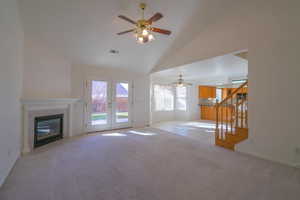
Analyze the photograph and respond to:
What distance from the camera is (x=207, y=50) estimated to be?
13.0 ft

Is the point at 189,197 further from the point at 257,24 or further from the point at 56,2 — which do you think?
the point at 56,2

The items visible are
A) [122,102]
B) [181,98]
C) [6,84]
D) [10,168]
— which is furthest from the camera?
[181,98]

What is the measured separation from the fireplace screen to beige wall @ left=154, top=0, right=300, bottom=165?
483 cm

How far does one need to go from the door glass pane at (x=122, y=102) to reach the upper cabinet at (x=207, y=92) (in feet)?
16.1

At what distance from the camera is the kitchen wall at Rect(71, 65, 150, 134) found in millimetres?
4777

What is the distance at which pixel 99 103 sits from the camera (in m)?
5.23

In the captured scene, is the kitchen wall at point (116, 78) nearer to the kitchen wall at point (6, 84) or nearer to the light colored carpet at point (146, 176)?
the light colored carpet at point (146, 176)

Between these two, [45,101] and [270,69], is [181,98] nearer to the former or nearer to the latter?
[270,69]

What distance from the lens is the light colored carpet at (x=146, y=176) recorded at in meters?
1.84

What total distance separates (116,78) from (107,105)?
3.61ft

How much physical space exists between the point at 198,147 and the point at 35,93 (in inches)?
173

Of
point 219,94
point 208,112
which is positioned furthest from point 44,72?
point 219,94

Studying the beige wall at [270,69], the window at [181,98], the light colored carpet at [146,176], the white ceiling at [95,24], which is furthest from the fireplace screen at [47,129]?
the window at [181,98]

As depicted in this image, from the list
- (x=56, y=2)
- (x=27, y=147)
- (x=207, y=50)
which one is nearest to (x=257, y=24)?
(x=207, y=50)
